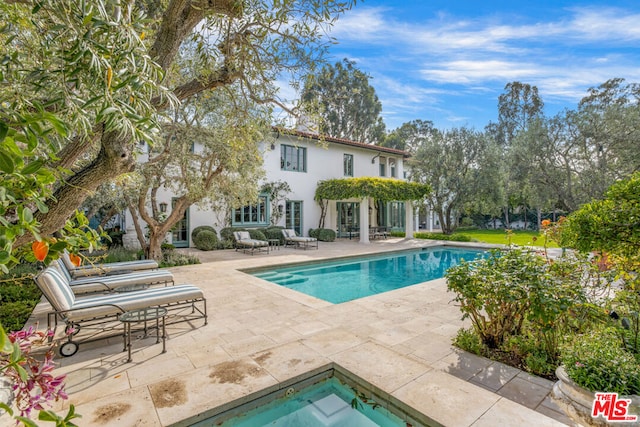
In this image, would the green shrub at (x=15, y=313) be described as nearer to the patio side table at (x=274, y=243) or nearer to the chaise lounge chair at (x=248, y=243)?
the chaise lounge chair at (x=248, y=243)

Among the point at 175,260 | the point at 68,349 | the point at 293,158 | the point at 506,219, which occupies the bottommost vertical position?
the point at 68,349

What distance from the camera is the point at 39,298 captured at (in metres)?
6.68

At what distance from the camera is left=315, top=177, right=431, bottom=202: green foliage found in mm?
17031

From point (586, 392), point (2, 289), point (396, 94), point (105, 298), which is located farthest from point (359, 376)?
point (396, 94)

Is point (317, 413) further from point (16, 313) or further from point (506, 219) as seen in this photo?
point (506, 219)

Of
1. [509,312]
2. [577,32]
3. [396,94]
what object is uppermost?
[396,94]

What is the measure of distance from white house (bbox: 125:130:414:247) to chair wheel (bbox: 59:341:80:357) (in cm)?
1020

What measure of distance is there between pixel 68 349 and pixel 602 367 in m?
5.76

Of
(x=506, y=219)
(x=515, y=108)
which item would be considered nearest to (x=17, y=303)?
(x=506, y=219)

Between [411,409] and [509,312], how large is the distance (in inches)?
79.1

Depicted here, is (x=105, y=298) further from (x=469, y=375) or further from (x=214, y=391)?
(x=469, y=375)

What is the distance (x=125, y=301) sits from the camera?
14.9ft

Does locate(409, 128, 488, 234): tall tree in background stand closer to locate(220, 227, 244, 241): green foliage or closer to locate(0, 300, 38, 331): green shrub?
locate(220, 227, 244, 241): green foliage

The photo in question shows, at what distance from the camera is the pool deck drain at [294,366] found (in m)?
2.85
